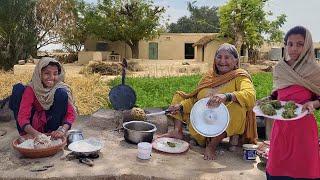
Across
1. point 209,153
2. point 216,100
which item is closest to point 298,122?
point 216,100

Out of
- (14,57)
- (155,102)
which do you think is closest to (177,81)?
(155,102)

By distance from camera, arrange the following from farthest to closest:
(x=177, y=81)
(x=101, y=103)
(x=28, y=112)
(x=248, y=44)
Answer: (x=248, y=44), (x=177, y=81), (x=101, y=103), (x=28, y=112)

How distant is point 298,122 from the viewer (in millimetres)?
2555

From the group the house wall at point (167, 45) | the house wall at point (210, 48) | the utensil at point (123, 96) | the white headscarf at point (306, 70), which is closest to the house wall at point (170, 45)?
the house wall at point (167, 45)

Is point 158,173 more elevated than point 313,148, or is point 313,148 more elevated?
point 313,148

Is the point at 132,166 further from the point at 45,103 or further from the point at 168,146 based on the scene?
the point at 45,103

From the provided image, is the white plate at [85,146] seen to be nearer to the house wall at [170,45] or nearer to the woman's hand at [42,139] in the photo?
the woman's hand at [42,139]

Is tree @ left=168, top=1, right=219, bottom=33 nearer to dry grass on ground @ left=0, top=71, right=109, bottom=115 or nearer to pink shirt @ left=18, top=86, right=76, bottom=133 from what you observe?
dry grass on ground @ left=0, top=71, right=109, bottom=115

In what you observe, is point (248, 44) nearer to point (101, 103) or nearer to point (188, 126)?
point (101, 103)

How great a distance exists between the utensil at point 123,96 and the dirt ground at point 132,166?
0.84m

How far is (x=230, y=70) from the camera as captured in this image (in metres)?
4.02

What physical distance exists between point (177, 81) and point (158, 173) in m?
8.46

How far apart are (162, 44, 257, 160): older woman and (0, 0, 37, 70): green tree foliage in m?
16.3

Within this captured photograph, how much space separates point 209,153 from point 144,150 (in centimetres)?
62
